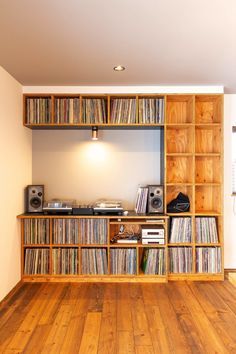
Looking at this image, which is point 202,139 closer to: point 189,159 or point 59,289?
point 189,159

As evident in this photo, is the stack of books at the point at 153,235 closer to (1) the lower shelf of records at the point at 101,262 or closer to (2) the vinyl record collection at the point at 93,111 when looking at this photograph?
(1) the lower shelf of records at the point at 101,262

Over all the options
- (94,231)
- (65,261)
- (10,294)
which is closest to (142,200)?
(94,231)

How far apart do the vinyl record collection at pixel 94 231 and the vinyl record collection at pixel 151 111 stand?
1280 mm

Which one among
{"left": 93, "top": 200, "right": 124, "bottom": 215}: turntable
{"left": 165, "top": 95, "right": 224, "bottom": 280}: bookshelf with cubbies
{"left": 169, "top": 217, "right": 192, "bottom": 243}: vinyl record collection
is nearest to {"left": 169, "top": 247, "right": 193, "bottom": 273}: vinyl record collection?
{"left": 165, "top": 95, "right": 224, "bottom": 280}: bookshelf with cubbies

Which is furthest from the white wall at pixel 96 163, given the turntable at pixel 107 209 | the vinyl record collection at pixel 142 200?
the turntable at pixel 107 209

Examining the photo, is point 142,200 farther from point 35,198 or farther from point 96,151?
point 35,198

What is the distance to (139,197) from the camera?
3.42 metres

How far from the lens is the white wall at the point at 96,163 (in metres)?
3.67

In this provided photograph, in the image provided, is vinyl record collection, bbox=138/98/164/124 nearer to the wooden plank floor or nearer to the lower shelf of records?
the lower shelf of records

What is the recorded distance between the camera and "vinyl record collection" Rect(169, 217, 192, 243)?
11.0ft

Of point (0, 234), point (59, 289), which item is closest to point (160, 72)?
point (0, 234)

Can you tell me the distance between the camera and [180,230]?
11.0ft

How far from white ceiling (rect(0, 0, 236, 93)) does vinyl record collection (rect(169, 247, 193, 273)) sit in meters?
1.95

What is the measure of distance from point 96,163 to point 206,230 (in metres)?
1.58
